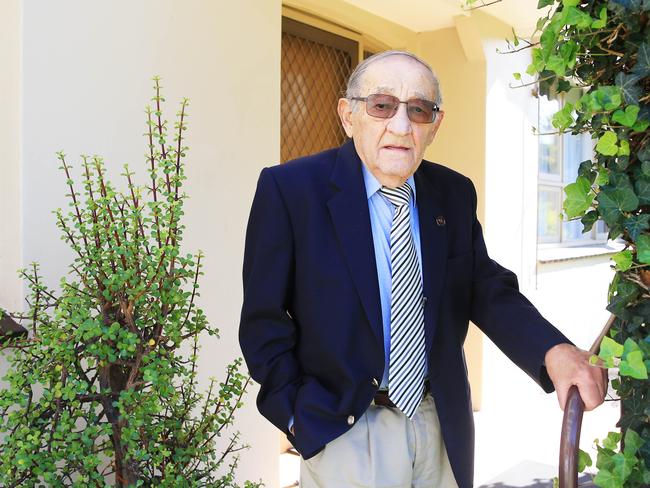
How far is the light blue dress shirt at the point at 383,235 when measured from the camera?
182 centimetres

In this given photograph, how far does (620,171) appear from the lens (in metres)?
1.15

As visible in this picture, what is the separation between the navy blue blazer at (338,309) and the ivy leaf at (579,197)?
568mm

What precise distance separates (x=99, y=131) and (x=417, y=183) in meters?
1.61

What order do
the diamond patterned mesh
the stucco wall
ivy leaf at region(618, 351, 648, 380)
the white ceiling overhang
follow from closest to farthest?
ivy leaf at region(618, 351, 648, 380), the stucco wall, the diamond patterned mesh, the white ceiling overhang

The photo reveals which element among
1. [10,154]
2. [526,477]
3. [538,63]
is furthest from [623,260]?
[526,477]

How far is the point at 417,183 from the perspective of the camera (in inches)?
81.0

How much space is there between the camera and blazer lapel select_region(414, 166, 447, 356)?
1849mm

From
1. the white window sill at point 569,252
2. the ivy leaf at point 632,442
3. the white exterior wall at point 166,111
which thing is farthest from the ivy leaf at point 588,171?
the white window sill at point 569,252

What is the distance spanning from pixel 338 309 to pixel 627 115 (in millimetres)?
942

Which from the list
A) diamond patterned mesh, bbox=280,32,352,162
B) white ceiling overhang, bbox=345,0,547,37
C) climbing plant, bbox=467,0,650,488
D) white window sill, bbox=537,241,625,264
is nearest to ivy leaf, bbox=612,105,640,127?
climbing plant, bbox=467,0,650,488

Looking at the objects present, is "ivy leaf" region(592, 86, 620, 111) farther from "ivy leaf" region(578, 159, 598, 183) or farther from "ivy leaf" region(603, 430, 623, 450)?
"ivy leaf" region(603, 430, 623, 450)

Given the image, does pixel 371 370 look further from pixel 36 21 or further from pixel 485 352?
pixel 485 352

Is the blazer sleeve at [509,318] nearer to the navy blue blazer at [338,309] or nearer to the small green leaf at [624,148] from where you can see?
the navy blue blazer at [338,309]

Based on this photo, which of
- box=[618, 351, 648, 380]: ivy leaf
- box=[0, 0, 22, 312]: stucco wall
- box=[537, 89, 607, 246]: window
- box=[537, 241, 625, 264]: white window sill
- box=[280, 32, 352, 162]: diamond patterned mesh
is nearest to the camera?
box=[618, 351, 648, 380]: ivy leaf
